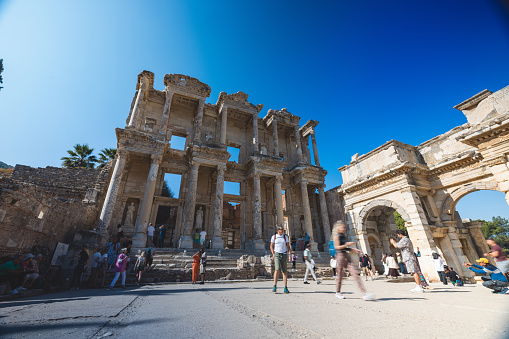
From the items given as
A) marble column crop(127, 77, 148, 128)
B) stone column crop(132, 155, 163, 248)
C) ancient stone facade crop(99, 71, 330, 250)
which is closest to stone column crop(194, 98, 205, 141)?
ancient stone facade crop(99, 71, 330, 250)

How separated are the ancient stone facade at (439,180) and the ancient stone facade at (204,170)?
518cm

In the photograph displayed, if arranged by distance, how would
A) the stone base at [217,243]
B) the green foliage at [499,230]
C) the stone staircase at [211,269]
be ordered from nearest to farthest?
the stone staircase at [211,269] < the stone base at [217,243] < the green foliage at [499,230]

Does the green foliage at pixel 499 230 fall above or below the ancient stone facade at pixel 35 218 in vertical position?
above

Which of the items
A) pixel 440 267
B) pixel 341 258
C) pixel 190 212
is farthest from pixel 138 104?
pixel 440 267

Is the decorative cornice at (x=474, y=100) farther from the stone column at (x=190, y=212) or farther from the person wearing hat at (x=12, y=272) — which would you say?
the person wearing hat at (x=12, y=272)

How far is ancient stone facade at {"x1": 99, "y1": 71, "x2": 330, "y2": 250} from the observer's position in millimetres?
14414

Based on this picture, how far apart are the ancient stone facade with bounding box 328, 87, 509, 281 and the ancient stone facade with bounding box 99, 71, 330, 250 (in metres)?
5.18

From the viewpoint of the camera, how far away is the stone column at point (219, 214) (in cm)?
1367

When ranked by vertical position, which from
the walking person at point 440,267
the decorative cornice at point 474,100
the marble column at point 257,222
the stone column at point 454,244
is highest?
the decorative cornice at point 474,100

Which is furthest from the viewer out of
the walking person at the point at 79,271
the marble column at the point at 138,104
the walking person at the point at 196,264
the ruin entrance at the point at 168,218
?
the ruin entrance at the point at 168,218

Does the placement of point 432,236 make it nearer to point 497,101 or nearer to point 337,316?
point 497,101

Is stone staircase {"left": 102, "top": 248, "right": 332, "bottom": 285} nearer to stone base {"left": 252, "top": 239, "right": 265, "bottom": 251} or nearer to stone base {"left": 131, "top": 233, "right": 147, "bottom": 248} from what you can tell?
stone base {"left": 131, "top": 233, "right": 147, "bottom": 248}

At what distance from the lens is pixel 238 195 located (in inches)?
712

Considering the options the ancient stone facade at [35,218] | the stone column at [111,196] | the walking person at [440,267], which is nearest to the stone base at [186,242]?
the stone column at [111,196]
